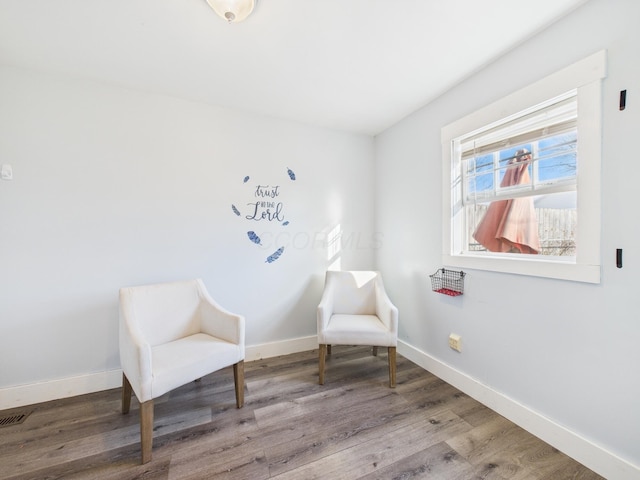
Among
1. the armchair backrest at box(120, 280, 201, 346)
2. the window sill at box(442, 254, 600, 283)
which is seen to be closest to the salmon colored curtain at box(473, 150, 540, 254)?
the window sill at box(442, 254, 600, 283)

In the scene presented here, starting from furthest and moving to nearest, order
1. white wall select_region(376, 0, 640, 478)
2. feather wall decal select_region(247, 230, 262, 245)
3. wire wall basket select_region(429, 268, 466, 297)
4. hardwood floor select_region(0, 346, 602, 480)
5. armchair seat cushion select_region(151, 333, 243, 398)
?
feather wall decal select_region(247, 230, 262, 245) < wire wall basket select_region(429, 268, 466, 297) < armchair seat cushion select_region(151, 333, 243, 398) < hardwood floor select_region(0, 346, 602, 480) < white wall select_region(376, 0, 640, 478)

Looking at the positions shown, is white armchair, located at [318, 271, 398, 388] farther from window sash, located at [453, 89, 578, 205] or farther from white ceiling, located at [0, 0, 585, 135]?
white ceiling, located at [0, 0, 585, 135]

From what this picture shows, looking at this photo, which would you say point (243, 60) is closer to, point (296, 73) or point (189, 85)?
point (296, 73)

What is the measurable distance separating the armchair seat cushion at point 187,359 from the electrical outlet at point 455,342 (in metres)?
1.62

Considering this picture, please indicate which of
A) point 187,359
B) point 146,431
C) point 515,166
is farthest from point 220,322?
point 515,166

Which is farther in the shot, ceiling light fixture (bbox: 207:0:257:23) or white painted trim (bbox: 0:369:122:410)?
white painted trim (bbox: 0:369:122:410)

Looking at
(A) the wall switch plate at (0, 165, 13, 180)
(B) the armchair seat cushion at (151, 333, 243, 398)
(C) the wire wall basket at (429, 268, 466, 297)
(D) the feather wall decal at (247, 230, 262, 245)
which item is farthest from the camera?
(D) the feather wall decal at (247, 230, 262, 245)

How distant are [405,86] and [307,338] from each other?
8.17ft

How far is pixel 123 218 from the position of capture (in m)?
2.02

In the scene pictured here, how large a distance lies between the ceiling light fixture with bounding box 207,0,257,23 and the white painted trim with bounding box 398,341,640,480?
8.92 feet

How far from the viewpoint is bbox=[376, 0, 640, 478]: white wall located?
1.19 meters

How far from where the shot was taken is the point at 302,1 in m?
1.29

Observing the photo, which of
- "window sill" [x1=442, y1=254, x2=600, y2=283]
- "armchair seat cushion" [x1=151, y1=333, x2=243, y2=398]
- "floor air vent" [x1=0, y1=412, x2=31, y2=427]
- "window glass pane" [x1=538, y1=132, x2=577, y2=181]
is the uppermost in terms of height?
"window glass pane" [x1=538, y1=132, x2=577, y2=181]

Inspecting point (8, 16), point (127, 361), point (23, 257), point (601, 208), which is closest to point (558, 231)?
point (601, 208)
